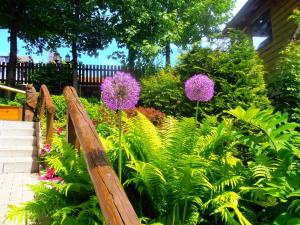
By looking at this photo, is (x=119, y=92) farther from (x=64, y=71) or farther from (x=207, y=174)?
(x=64, y=71)

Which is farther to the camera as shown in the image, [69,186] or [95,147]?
[69,186]

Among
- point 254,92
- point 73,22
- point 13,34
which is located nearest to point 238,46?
point 254,92

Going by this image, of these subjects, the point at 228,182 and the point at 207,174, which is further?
the point at 207,174

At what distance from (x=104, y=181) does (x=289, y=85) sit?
5.82 metres

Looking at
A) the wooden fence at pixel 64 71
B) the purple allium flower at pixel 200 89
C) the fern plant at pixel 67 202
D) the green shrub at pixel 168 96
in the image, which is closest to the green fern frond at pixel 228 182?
the purple allium flower at pixel 200 89

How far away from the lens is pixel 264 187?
A: 252cm

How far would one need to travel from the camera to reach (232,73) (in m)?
7.20

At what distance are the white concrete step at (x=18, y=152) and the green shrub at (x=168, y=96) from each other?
8.65 ft

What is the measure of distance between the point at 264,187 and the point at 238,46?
525 centimetres

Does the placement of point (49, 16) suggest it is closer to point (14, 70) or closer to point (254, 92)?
point (14, 70)

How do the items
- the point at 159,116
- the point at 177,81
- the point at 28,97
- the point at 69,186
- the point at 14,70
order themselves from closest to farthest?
the point at 69,186
the point at 159,116
the point at 177,81
the point at 28,97
the point at 14,70

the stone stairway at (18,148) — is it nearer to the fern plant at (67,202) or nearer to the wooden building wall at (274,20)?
the fern plant at (67,202)

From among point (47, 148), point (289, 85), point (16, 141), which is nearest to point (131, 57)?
point (16, 141)

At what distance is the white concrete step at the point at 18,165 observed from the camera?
654 centimetres
